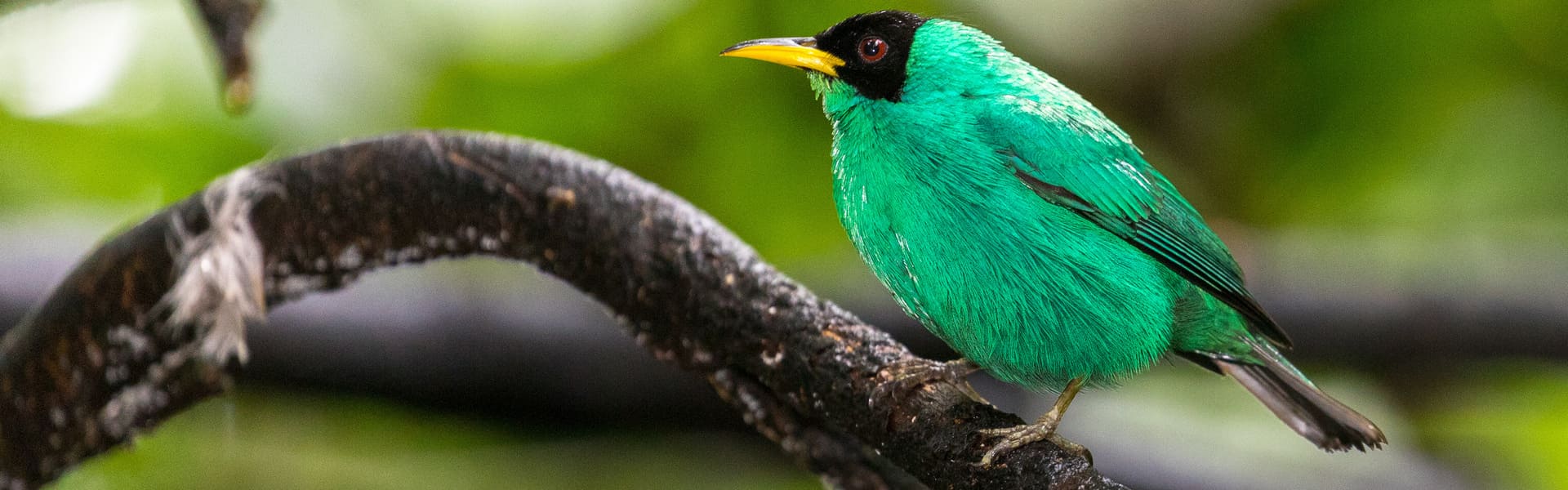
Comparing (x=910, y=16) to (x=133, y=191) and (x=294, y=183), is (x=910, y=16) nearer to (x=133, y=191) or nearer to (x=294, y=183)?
(x=294, y=183)

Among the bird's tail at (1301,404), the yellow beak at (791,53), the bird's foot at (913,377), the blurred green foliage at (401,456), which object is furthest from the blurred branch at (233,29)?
the blurred green foliage at (401,456)

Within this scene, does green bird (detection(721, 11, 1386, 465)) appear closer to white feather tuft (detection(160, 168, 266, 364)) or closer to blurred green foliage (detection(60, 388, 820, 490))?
white feather tuft (detection(160, 168, 266, 364))

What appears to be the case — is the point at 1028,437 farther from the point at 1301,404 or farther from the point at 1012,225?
the point at 1301,404

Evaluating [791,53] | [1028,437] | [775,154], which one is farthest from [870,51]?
[775,154]

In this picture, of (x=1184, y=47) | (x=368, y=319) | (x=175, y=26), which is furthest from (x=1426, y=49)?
(x=175, y=26)

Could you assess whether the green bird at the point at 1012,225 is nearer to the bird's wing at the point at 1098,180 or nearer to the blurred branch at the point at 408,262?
the bird's wing at the point at 1098,180

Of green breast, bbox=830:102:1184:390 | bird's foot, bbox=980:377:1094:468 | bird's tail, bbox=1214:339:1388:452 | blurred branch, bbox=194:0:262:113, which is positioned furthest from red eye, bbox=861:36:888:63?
blurred branch, bbox=194:0:262:113
